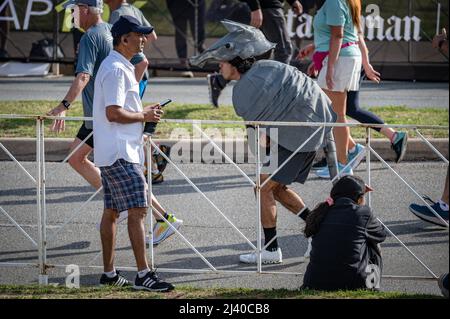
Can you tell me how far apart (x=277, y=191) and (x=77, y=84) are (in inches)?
64.8

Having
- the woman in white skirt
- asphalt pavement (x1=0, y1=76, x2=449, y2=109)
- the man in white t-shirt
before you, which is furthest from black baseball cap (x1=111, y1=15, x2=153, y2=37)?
asphalt pavement (x1=0, y1=76, x2=449, y2=109)

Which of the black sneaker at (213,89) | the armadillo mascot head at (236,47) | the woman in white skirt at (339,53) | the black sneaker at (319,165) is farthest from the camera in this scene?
the black sneaker at (213,89)

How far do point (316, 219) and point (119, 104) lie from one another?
4.78 feet

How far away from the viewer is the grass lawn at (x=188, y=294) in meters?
Answer: 6.25

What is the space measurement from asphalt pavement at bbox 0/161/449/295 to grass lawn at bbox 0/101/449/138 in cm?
65

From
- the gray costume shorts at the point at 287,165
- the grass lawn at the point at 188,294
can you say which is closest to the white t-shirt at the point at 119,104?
the grass lawn at the point at 188,294

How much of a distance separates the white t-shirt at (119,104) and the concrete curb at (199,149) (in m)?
4.08

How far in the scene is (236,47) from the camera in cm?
722

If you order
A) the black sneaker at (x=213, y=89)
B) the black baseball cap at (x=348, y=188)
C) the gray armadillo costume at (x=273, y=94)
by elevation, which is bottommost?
the black sneaker at (x=213, y=89)

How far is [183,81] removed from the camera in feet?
49.5

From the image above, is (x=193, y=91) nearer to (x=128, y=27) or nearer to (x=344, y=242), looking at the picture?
(x=128, y=27)

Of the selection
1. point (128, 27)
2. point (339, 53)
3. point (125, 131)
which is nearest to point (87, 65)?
point (128, 27)

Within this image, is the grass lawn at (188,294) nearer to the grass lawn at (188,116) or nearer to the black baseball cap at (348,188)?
the black baseball cap at (348,188)

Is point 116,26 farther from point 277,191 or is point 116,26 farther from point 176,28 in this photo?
point 176,28
